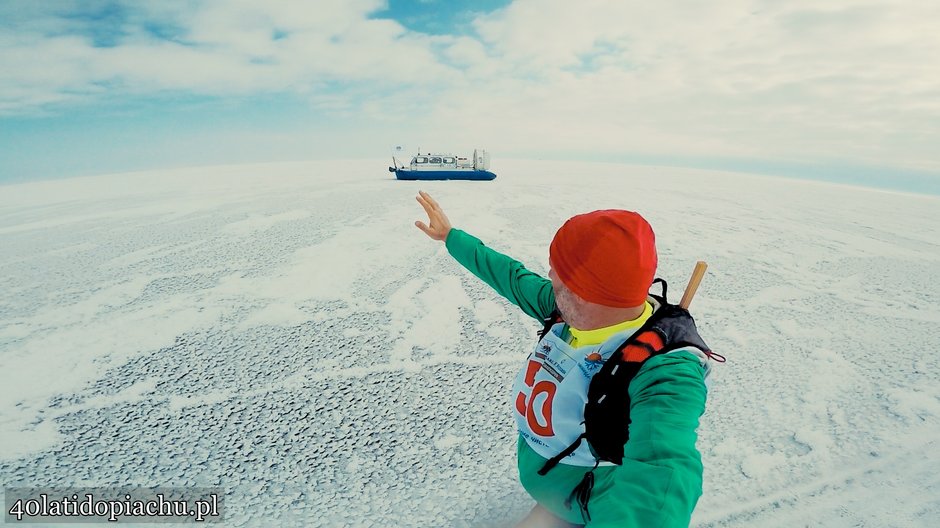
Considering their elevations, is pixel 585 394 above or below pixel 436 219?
below

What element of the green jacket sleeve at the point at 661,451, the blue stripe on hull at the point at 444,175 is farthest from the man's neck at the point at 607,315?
the blue stripe on hull at the point at 444,175

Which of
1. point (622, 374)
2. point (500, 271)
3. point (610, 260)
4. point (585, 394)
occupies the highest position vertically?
point (610, 260)

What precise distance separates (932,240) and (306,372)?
1189 centimetres

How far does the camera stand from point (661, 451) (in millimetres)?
934

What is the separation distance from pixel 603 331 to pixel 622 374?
0.13 meters

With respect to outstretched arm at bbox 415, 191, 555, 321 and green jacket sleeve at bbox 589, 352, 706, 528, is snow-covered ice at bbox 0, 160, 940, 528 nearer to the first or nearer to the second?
outstretched arm at bbox 415, 191, 555, 321

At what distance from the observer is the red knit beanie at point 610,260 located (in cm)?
108

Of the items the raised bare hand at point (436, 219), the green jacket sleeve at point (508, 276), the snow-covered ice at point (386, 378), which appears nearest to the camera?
the green jacket sleeve at point (508, 276)

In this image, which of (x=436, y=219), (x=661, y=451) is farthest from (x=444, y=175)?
(x=661, y=451)

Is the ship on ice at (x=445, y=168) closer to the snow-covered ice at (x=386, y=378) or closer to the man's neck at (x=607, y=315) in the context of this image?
the snow-covered ice at (x=386, y=378)

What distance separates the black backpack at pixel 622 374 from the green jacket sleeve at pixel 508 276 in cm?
55

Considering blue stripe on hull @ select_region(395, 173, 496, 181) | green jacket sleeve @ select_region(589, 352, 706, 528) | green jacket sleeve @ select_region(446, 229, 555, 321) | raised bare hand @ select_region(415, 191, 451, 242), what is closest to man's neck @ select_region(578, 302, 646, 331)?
green jacket sleeve @ select_region(589, 352, 706, 528)

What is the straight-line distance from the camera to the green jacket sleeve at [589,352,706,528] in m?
0.88

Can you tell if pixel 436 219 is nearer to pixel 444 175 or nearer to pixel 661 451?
pixel 661 451
